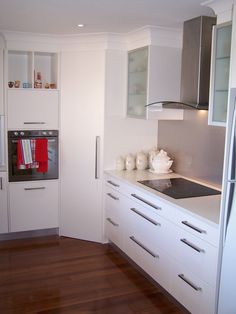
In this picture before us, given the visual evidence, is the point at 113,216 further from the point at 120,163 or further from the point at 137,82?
the point at 137,82

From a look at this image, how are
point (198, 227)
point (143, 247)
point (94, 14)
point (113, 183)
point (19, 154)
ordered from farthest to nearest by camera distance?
point (19, 154), point (113, 183), point (143, 247), point (94, 14), point (198, 227)

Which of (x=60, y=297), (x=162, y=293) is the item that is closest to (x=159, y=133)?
(x=162, y=293)

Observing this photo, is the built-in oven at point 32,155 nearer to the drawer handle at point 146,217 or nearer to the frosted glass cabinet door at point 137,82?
the frosted glass cabinet door at point 137,82

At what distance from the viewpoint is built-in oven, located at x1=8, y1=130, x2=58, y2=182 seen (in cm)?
423

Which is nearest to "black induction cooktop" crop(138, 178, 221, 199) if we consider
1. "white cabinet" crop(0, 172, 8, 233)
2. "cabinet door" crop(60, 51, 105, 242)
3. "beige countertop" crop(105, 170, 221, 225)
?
"beige countertop" crop(105, 170, 221, 225)

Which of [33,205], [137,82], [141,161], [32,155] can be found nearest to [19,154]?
[32,155]

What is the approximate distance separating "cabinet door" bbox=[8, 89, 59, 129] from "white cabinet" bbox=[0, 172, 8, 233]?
2.00 feet

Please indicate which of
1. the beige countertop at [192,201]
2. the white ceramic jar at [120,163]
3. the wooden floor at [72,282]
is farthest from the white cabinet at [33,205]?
the beige countertop at [192,201]

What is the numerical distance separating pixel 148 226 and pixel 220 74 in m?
1.44

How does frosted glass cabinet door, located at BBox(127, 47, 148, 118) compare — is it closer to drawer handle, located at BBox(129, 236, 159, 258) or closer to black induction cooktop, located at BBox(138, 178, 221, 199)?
black induction cooktop, located at BBox(138, 178, 221, 199)

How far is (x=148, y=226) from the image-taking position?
3.34 m

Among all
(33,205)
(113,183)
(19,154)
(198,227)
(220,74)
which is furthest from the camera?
(33,205)

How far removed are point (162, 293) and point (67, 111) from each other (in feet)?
7.37

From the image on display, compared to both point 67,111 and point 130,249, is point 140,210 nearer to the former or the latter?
point 130,249
